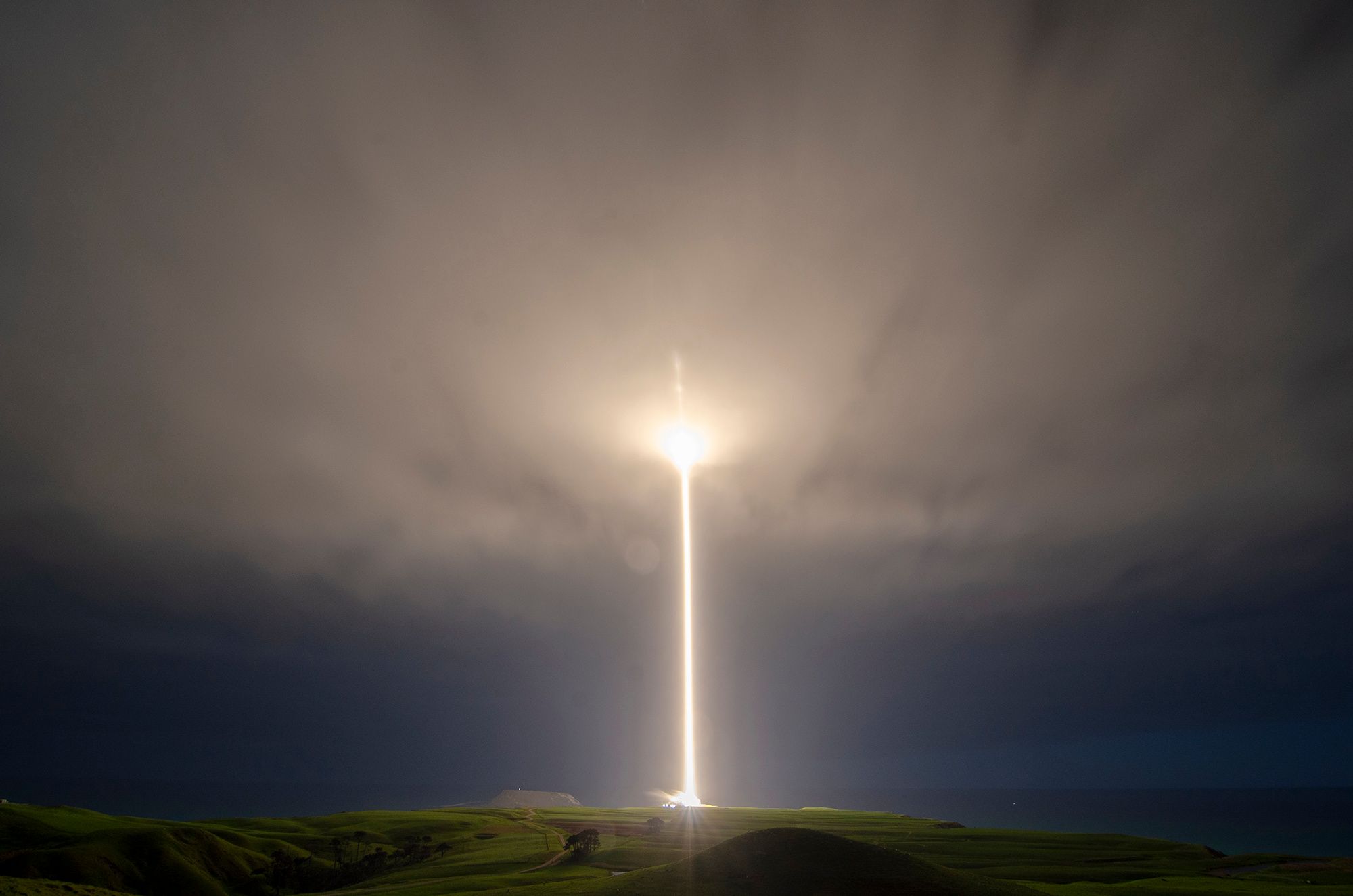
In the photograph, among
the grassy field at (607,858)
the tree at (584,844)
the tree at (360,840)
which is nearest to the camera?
the grassy field at (607,858)

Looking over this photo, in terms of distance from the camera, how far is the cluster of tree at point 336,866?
102 metres

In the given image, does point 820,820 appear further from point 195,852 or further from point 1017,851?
point 195,852

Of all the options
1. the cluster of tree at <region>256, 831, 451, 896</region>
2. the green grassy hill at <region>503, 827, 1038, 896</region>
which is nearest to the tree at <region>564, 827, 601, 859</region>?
the cluster of tree at <region>256, 831, 451, 896</region>

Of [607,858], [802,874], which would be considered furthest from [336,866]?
[802,874]

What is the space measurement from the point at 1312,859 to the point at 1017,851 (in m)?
47.2

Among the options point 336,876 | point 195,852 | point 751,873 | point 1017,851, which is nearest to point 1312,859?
point 1017,851

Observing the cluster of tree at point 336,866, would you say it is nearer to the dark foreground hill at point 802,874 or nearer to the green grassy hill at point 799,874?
the green grassy hill at point 799,874

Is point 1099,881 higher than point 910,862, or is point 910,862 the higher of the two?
point 910,862

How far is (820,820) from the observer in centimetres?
16400

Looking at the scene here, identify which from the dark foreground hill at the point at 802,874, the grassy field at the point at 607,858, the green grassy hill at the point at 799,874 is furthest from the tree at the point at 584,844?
the dark foreground hill at the point at 802,874

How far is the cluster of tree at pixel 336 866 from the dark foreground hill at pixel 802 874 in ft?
191

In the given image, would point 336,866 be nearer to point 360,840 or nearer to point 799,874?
point 360,840

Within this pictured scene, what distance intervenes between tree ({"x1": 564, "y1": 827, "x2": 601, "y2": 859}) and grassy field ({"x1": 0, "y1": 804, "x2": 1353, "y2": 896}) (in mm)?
2014

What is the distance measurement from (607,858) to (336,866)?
1803 inches
